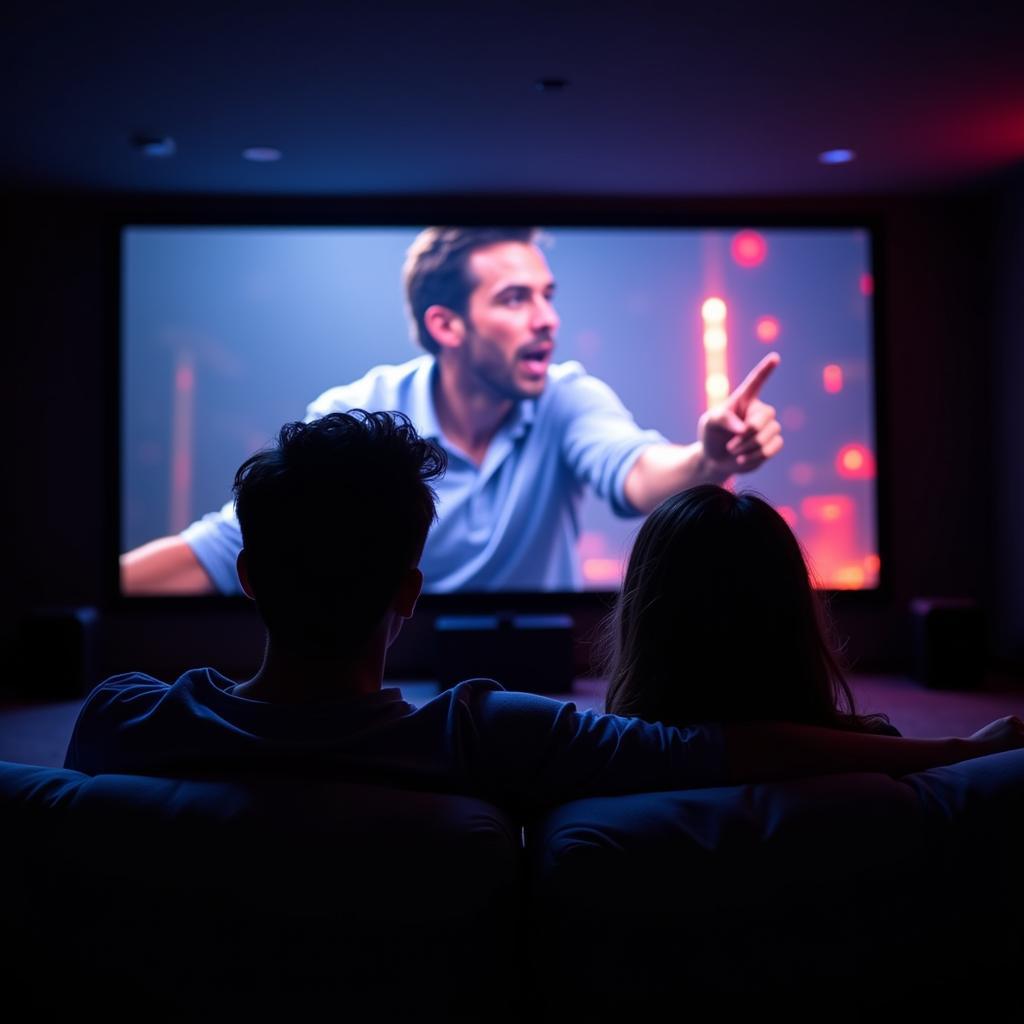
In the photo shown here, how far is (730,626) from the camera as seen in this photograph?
3.43 feet

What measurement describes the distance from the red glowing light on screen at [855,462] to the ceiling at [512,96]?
1389mm

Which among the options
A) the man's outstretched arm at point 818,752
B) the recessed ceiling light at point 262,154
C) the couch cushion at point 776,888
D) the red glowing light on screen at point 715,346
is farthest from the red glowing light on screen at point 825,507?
the couch cushion at point 776,888

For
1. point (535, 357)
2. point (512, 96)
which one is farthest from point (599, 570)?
point (512, 96)

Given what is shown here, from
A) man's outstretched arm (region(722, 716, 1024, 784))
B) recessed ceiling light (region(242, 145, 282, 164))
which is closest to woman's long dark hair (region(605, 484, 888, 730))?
man's outstretched arm (region(722, 716, 1024, 784))

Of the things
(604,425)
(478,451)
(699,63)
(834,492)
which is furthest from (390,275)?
(834,492)

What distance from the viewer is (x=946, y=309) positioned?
18.8ft

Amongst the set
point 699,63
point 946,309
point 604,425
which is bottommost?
point 604,425

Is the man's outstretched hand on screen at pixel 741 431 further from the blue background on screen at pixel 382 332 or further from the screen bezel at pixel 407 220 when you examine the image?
the screen bezel at pixel 407 220

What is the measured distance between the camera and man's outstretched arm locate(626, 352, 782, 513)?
5.40 meters

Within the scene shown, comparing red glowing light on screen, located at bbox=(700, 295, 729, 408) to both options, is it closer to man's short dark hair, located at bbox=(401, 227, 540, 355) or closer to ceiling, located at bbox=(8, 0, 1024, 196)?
ceiling, located at bbox=(8, 0, 1024, 196)

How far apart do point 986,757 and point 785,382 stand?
496cm

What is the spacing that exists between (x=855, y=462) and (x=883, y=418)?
0.28m

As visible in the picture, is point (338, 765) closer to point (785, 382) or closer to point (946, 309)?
point (785, 382)

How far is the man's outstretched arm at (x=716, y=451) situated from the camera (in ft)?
17.7
